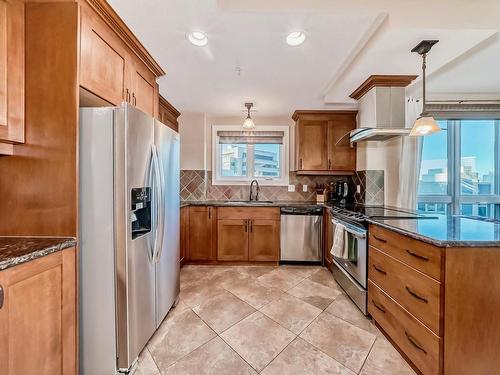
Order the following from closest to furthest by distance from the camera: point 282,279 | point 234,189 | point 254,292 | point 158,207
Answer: point 158,207, point 254,292, point 282,279, point 234,189

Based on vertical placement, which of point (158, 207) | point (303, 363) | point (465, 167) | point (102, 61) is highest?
point (102, 61)

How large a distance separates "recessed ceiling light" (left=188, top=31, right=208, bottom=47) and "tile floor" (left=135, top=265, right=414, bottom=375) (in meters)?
2.30

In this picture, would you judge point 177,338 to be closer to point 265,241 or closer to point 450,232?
point 265,241

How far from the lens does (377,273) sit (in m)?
1.95

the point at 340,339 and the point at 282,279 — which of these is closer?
the point at 340,339

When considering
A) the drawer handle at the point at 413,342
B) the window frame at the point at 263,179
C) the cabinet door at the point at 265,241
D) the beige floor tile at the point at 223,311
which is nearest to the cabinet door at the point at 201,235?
the cabinet door at the point at 265,241

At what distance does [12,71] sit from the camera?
4.10 ft

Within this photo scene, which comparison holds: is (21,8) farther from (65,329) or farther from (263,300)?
(263,300)

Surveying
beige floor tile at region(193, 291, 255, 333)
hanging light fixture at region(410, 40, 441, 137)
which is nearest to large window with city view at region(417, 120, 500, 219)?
hanging light fixture at region(410, 40, 441, 137)

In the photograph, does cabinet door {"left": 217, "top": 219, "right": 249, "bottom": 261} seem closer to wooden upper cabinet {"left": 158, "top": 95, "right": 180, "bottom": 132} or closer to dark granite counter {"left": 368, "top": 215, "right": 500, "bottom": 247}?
wooden upper cabinet {"left": 158, "top": 95, "right": 180, "bottom": 132}

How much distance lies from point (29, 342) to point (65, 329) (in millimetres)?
200

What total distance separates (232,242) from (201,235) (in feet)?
1.52

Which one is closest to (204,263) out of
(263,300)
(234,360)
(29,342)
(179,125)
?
(263,300)

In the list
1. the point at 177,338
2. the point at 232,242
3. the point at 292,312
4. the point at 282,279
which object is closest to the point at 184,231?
the point at 232,242
